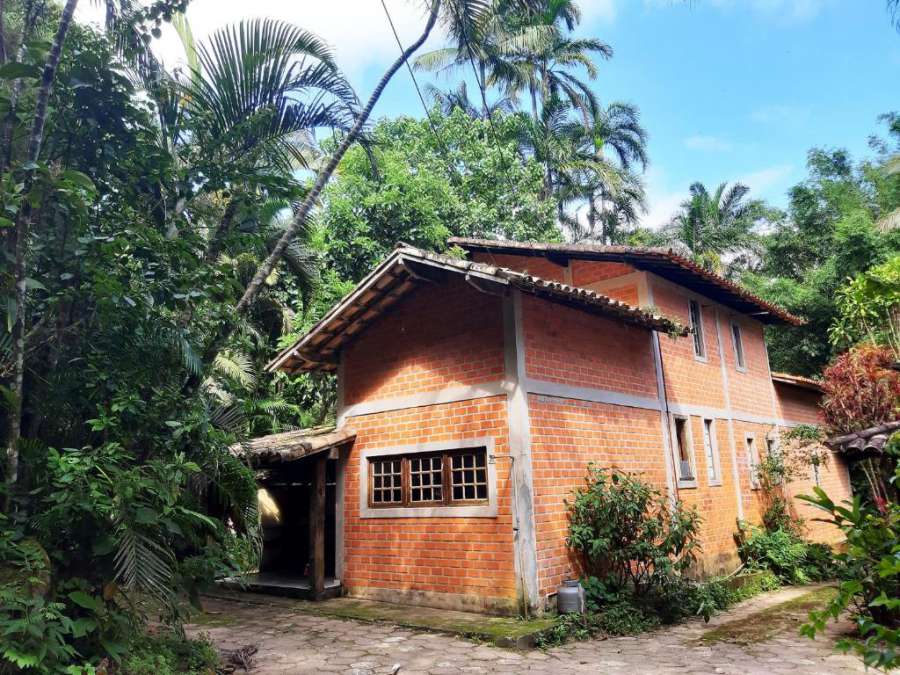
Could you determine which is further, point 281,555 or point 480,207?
point 480,207

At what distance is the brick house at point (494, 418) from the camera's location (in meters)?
8.50

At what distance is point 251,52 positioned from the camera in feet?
20.8

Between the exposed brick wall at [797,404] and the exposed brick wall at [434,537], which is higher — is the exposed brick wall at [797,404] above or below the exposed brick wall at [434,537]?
above

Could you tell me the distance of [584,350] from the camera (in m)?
9.91

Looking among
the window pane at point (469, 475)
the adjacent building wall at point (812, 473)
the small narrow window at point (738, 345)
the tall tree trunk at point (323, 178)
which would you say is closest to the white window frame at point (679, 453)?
the small narrow window at point (738, 345)

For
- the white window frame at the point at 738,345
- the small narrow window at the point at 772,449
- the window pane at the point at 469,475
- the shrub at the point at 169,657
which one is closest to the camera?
the shrub at the point at 169,657

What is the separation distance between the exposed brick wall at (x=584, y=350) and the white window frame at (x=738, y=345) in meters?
4.47

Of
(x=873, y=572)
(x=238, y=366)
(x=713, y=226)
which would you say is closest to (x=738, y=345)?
(x=238, y=366)

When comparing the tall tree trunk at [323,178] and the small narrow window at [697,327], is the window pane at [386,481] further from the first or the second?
the small narrow window at [697,327]

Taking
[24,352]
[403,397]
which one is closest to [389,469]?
[403,397]

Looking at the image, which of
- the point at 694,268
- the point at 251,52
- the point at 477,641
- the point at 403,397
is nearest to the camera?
the point at 251,52

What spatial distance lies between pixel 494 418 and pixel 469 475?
943mm

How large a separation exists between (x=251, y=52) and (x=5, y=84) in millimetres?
2229

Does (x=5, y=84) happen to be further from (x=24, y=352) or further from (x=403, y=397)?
(x=403, y=397)
